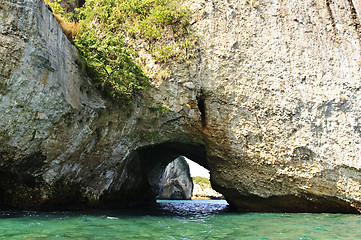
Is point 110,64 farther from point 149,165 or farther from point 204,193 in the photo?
point 204,193

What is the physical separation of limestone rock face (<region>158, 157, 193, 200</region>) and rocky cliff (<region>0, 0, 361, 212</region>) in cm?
2484

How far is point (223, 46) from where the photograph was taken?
10.7 meters

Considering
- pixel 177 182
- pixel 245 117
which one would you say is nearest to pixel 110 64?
pixel 245 117

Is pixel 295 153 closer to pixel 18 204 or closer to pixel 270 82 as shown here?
pixel 270 82

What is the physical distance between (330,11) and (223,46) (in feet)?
16.3

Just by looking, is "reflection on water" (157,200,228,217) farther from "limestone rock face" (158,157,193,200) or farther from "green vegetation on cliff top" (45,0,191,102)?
"limestone rock face" (158,157,193,200)

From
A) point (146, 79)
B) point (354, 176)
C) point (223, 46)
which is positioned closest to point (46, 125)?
point (146, 79)

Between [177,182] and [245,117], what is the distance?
96.1 ft

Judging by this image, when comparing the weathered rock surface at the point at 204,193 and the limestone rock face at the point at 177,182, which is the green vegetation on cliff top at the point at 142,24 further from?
the weathered rock surface at the point at 204,193

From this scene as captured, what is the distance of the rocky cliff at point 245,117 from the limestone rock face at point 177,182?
24842 mm

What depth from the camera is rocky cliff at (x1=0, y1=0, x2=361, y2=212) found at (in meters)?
8.41

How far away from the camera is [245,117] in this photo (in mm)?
10281

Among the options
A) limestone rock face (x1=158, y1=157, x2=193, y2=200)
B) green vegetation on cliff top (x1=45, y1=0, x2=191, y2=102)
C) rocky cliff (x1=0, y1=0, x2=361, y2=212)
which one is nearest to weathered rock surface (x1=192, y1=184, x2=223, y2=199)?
limestone rock face (x1=158, y1=157, x2=193, y2=200)

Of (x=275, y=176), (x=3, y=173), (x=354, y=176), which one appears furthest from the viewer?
(x=275, y=176)
